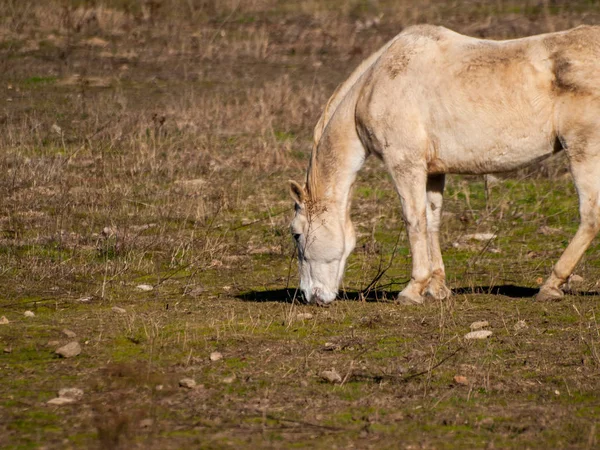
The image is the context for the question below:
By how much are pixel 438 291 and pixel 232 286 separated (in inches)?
78.8

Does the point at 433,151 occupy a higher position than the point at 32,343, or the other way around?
the point at 433,151

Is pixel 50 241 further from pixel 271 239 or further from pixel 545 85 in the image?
pixel 545 85

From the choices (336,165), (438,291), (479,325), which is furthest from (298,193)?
(479,325)

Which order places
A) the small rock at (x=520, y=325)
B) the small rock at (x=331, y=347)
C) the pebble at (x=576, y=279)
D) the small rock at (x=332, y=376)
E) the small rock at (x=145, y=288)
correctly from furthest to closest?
the pebble at (x=576, y=279)
the small rock at (x=145, y=288)
the small rock at (x=520, y=325)
the small rock at (x=331, y=347)
the small rock at (x=332, y=376)

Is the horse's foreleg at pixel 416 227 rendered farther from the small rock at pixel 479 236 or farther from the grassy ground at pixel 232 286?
the small rock at pixel 479 236

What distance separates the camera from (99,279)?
31.3 ft

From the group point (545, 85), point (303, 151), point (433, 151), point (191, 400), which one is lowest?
point (303, 151)

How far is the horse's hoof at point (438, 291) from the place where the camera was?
8727mm

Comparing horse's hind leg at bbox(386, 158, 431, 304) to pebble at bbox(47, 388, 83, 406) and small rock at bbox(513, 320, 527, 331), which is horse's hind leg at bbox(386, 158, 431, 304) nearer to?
small rock at bbox(513, 320, 527, 331)

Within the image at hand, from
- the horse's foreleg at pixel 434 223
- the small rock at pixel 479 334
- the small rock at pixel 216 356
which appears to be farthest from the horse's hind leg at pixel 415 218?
the small rock at pixel 216 356

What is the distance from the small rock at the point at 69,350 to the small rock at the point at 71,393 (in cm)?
78

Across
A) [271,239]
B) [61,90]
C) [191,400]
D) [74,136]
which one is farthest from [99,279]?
[61,90]

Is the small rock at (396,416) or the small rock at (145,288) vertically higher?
the small rock at (396,416)

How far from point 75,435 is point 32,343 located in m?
1.90
